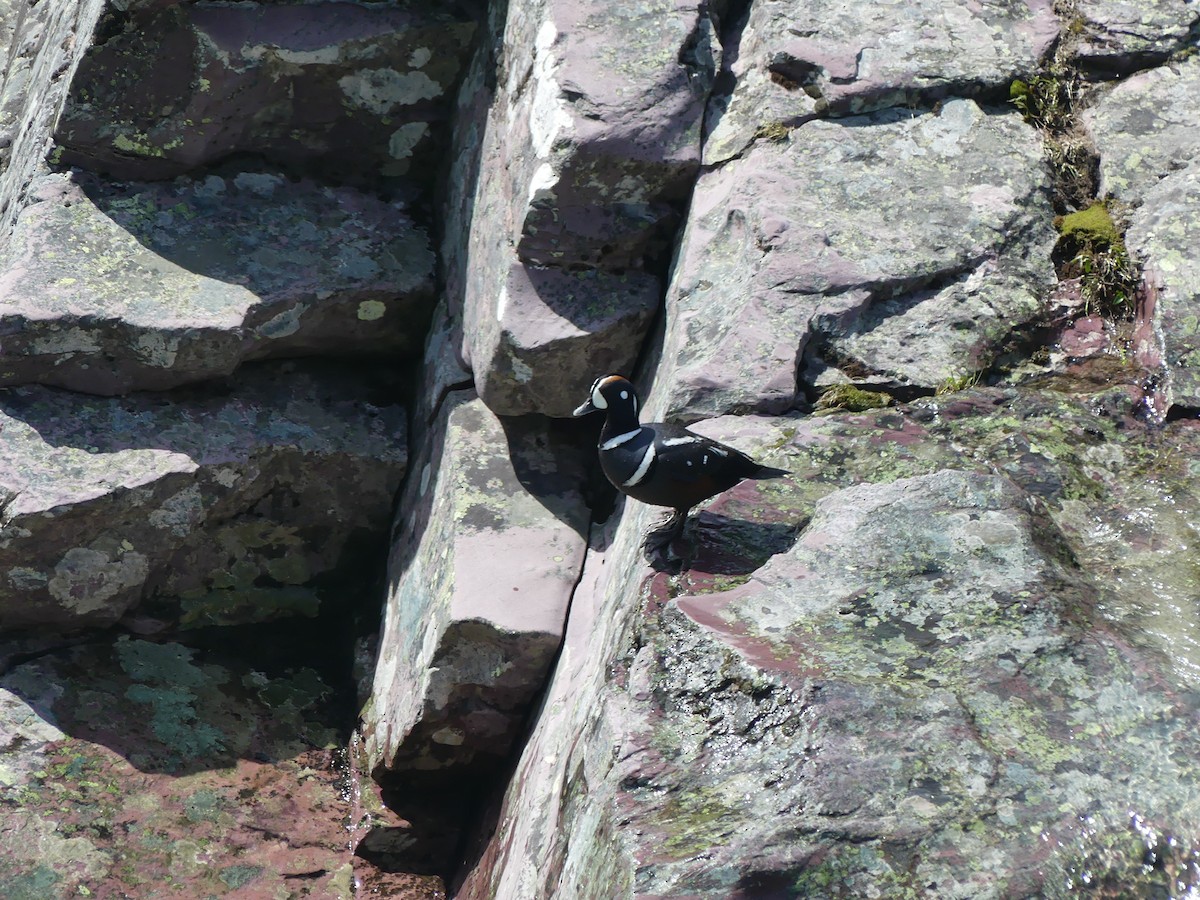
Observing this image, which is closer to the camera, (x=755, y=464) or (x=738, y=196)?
(x=755, y=464)

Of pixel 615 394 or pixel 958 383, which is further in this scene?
pixel 958 383

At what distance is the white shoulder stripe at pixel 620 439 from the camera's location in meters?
4.05

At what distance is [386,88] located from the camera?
6.05m

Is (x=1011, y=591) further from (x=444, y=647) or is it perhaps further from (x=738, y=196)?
(x=444, y=647)

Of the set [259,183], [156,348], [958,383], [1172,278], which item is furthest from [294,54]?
[1172,278]

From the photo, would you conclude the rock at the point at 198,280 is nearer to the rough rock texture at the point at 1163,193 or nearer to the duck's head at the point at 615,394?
the duck's head at the point at 615,394

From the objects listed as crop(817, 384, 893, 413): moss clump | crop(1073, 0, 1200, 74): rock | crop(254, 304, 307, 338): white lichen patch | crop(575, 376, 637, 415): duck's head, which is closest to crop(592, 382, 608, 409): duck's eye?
crop(575, 376, 637, 415): duck's head

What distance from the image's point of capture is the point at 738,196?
4.75 metres

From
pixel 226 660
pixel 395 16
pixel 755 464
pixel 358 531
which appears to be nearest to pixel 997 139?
pixel 755 464

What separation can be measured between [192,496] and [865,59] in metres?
3.38

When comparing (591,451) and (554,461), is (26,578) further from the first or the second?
(591,451)

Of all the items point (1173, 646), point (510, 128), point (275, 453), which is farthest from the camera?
point (275, 453)

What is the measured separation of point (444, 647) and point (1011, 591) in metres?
2.28

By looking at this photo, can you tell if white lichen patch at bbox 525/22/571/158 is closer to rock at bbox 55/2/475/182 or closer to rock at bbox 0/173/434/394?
rock at bbox 55/2/475/182
